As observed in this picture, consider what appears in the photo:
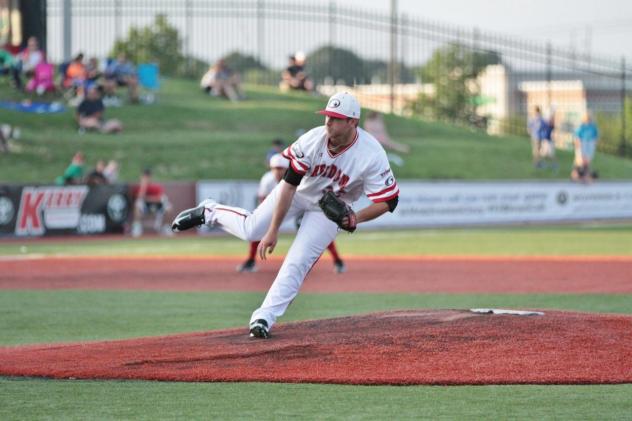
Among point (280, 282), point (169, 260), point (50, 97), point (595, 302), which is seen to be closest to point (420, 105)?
point (50, 97)

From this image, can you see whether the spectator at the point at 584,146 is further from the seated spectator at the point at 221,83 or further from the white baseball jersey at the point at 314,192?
the white baseball jersey at the point at 314,192

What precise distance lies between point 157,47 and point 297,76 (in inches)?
216

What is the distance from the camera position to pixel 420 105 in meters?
52.7

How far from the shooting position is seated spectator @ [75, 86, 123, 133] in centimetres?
3228

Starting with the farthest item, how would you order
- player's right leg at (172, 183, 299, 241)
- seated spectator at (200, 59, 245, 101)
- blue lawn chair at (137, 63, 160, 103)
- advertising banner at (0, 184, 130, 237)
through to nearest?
1. seated spectator at (200, 59, 245, 101)
2. blue lawn chair at (137, 63, 160, 103)
3. advertising banner at (0, 184, 130, 237)
4. player's right leg at (172, 183, 299, 241)

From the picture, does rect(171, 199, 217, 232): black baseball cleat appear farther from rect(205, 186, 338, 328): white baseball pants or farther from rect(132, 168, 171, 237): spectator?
rect(132, 168, 171, 237): spectator

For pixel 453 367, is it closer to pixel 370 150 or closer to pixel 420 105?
pixel 370 150

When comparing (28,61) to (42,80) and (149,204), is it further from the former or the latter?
(149,204)

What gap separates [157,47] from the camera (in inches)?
1645

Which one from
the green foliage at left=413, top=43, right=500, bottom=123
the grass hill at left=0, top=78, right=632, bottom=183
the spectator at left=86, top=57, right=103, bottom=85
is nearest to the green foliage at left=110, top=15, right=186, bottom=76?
the grass hill at left=0, top=78, right=632, bottom=183

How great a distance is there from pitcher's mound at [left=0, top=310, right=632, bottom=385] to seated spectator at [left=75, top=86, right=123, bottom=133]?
78.3ft

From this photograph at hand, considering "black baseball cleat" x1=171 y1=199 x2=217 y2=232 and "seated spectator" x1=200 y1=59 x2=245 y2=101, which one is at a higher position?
"seated spectator" x1=200 y1=59 x2=245 y2=101

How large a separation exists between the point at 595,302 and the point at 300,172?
5.60m

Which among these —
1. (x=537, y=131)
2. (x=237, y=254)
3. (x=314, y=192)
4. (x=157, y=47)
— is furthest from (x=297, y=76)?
(x=314, y=192)
